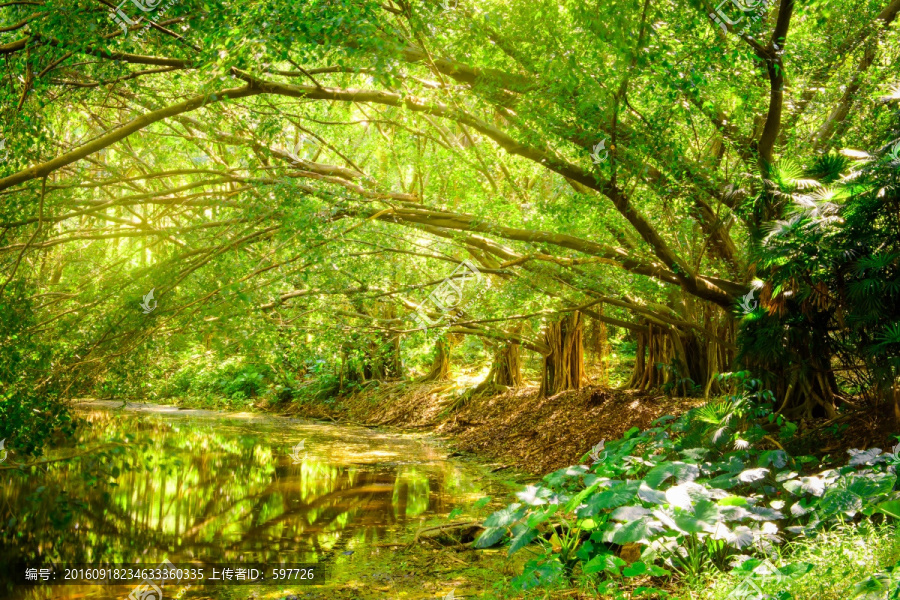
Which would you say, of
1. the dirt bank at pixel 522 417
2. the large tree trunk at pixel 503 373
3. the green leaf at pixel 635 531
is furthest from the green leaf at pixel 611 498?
the large tree trunk at pixel 503 373

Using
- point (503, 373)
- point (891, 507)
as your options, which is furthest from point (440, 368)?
point (891, 507)

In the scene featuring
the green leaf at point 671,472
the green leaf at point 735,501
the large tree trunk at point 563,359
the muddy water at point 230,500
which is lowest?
the muddy water at point 230,500

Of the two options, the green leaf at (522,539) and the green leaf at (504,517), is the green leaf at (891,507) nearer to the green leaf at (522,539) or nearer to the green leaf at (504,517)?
the green leaf at (522,539)

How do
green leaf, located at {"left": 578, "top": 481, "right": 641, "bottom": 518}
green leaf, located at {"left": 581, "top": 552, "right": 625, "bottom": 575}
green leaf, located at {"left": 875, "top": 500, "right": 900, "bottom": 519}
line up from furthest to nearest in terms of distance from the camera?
green leaf, located at {"left": 578, "top": 481, "right": 641, "bottom": 518} → green leaf, located at {"left": 581, "top": 552, "right": 625, "bottom": 575} → green leaf, located at {"left": 875, "top": 500, "right": 900, "bottom": 519}

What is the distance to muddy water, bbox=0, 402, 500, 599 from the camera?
598 centimetres

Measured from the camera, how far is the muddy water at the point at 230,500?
598 cm

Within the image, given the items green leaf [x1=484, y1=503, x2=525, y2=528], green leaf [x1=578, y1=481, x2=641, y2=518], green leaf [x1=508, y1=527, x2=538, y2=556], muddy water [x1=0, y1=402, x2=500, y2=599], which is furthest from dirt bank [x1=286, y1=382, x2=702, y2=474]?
green leaf [x1=508, y1=527, x2=538, y2=556]

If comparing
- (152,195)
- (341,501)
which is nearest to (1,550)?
(341,501)

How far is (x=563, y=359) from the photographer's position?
12656 mm

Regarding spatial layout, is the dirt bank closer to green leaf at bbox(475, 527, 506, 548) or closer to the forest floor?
the forest floor

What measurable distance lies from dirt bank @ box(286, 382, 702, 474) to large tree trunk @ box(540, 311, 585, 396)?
0.31 m

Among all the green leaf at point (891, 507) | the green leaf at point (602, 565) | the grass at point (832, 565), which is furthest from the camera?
the green leaf at point (602, 565)

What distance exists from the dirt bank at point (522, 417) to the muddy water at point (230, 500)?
938 millimetres

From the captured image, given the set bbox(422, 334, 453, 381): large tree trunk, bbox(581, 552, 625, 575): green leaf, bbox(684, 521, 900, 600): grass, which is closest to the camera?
bbox(684, 521, 900, 600): grass
